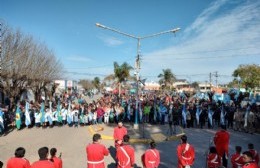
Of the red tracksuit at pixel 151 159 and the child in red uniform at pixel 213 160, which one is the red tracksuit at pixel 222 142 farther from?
the red tracksuit at pixel 151 159

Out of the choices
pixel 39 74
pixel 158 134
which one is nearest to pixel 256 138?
pixel 158 134

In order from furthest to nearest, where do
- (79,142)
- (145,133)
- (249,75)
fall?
(249,75)
(145,133)
(79,142)

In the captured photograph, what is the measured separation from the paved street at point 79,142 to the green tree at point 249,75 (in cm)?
3813

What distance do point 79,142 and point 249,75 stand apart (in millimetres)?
50236

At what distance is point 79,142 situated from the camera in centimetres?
1686

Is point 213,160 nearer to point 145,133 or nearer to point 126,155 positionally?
point 126,155

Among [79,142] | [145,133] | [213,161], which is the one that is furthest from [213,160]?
[145,133]

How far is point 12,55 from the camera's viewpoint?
25.0 meters

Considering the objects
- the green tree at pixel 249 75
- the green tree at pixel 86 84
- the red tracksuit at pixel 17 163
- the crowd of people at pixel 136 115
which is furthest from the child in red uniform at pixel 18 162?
the green tree at pixel 86 84

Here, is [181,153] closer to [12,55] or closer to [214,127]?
[214,127]

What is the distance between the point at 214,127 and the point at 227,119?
1135 mm

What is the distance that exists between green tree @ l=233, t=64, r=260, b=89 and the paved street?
3813 cm

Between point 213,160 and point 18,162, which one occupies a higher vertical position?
point 18,162

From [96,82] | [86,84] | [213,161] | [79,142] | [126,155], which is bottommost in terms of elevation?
[79,142]
